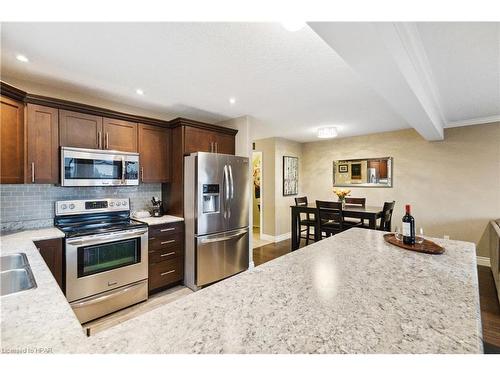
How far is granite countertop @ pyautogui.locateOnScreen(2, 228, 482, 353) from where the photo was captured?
0.63 m

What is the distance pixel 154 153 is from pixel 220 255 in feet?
5.41

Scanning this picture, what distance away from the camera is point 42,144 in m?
2.24

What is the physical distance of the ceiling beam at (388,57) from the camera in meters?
1.11

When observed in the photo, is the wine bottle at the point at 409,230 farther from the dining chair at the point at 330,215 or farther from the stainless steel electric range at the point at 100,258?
the stainless steel electric range at the point at 100,258

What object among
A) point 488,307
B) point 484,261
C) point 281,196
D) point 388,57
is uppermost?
point 388,57

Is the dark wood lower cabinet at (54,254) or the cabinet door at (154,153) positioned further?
the cabinet door at (154,153)

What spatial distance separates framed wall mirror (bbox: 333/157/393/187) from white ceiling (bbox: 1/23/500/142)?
159 cm

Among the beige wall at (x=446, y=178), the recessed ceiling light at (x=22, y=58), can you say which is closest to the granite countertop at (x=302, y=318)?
the recessed ceiling light at (x=22, y=58)

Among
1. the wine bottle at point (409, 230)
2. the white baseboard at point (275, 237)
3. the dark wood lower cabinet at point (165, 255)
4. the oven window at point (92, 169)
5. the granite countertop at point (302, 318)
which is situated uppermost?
the oven window at point (92, 169)

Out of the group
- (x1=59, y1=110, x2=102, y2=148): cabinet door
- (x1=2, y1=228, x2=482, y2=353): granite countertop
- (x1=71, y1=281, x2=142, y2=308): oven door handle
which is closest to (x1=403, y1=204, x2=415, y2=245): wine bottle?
(x1=2, y1=228, x2=482, y2=353): granite countertop

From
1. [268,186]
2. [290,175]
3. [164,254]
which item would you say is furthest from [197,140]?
[290,175]

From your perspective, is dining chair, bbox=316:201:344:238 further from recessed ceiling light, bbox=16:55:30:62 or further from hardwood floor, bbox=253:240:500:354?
recessed ceiling light, bbox=16:55:30:62

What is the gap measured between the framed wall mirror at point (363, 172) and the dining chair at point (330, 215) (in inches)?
59.5

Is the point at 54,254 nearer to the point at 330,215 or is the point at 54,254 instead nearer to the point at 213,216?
the point at 213,216
